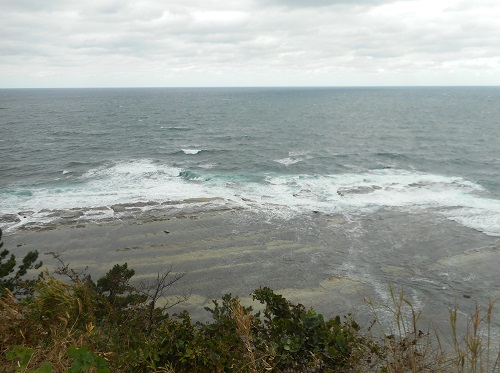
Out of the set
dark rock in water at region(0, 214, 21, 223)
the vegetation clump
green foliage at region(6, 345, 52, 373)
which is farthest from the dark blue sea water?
green foliage at region(6, 345, 52, 373)

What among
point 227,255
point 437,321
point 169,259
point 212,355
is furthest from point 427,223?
point 212,355

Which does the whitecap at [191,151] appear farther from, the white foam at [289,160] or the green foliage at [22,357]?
the green foliage at [22,357]

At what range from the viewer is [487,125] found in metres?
81.8

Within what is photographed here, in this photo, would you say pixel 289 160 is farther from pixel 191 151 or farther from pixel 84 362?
pixel 84 362

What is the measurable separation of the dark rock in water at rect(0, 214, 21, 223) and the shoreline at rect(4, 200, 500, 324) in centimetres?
225

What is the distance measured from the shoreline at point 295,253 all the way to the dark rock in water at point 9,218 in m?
2.25

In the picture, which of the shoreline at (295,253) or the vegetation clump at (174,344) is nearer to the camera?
the vegetation clump at (174,344)

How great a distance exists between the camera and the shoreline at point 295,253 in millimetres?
19297

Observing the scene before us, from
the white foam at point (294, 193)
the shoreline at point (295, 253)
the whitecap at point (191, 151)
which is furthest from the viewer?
the whitecap at point (191, 151)

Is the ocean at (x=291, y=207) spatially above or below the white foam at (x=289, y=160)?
below

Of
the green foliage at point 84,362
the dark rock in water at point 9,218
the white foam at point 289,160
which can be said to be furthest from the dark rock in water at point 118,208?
the green foliage at point 84,362

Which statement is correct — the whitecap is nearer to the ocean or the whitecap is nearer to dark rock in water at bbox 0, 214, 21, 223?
the ocean

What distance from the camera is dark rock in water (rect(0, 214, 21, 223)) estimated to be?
27906 millimetres

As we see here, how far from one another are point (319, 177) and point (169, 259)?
73.8 ft
